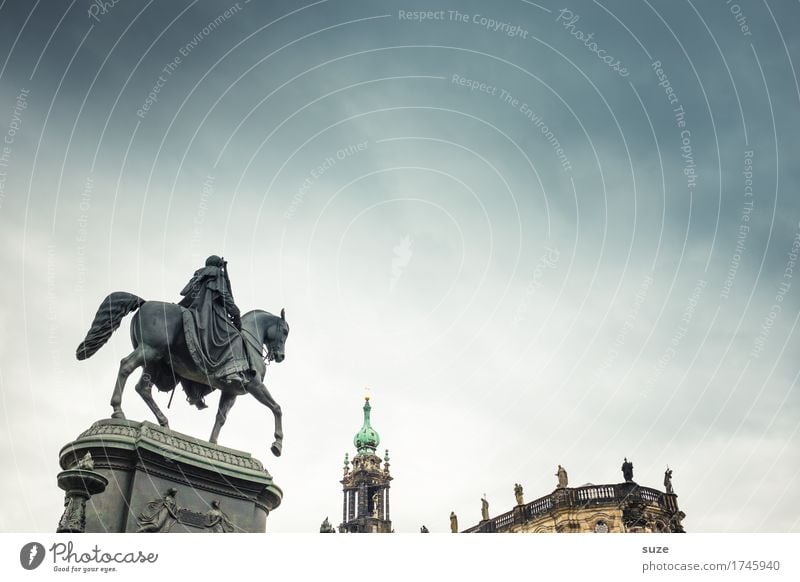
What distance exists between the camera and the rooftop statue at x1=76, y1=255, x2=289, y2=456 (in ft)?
51.4

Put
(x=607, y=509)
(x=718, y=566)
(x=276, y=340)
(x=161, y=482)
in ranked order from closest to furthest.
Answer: (x=718, y=566), (x=161, y=482), (x=276, y=340), (x=607, y=509)

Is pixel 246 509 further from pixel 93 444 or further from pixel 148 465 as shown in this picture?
pixel 93 444

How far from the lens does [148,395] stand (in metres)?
15.8

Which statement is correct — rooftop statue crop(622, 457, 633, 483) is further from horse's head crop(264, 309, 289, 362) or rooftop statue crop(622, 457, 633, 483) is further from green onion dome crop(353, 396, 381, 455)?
green onion dome crop(353, 396, 381, 455)

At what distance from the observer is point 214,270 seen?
1738 cm

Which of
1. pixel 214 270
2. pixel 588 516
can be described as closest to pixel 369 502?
pixel 588 516

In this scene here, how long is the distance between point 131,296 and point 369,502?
359 ft

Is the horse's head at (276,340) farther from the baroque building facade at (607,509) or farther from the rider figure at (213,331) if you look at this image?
the baroque building facade at (607,509)

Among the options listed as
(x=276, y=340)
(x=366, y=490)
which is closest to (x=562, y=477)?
Result: (x=276, y=340)

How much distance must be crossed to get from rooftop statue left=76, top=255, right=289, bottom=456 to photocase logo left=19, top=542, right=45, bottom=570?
3203 mm

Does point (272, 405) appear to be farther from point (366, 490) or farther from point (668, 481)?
point (366, 490)

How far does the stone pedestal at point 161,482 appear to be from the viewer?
13.5 metres

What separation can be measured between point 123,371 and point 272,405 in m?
3.42

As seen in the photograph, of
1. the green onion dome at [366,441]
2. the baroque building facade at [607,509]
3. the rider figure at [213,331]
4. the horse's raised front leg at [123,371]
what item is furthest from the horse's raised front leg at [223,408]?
the green onion dome at [366,441]
